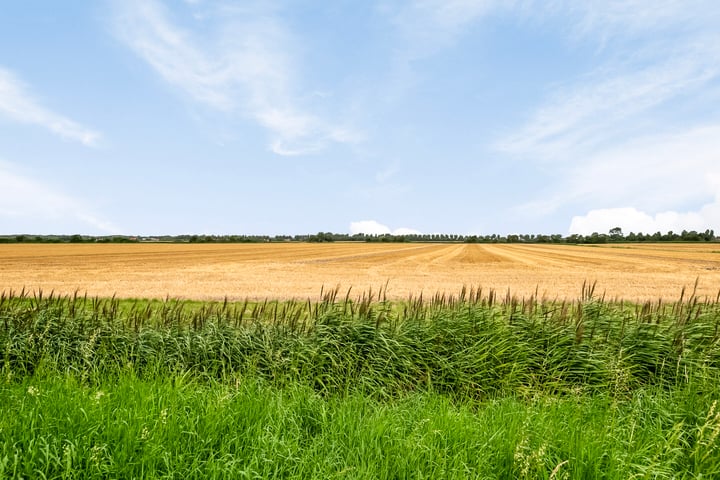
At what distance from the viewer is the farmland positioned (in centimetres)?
322

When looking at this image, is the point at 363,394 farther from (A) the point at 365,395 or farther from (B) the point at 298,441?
(B) the point at 298,441

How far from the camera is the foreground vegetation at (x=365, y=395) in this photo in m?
3.21

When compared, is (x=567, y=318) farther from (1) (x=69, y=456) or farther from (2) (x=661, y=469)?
(1) (x=69, y=456)

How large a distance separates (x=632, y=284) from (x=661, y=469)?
23824 millimetres

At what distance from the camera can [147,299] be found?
52.1ft

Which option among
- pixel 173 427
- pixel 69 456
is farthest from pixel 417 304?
pixel 69 456

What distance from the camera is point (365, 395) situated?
5520 millimetres

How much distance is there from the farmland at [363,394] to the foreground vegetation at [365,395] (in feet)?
0.08

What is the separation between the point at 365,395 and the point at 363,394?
41 cm

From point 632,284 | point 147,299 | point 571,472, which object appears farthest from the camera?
point 632,284

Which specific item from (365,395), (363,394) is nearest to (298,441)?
(363,394)

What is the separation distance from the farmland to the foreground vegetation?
0.03 meters

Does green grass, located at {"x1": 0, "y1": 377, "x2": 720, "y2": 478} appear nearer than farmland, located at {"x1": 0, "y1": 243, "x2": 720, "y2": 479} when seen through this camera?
Yes

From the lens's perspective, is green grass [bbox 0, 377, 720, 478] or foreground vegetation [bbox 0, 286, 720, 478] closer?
green grass [bbox 0, 377, 720, 478]
